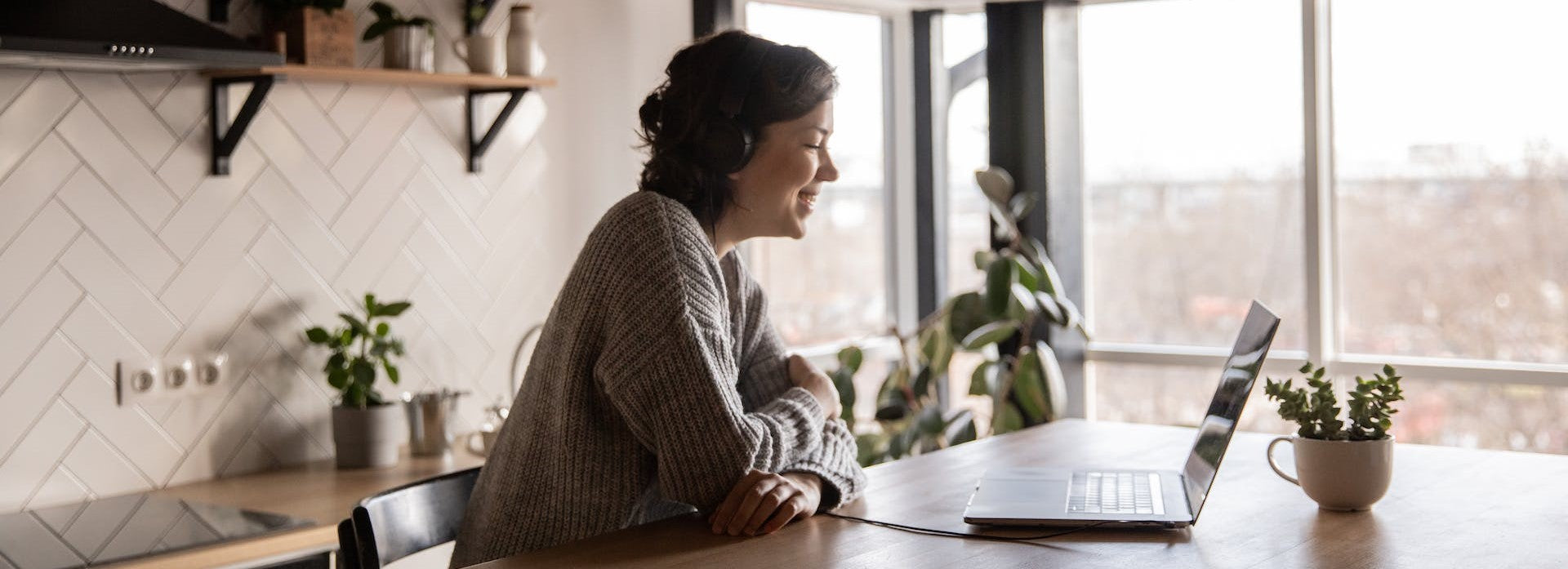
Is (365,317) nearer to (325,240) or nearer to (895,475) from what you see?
(325,240)

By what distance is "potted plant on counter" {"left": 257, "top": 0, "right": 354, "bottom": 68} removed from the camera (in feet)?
8.29

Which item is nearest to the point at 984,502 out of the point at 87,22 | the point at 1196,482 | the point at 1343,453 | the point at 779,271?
the point at 1196,482

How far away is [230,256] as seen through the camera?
2586mm

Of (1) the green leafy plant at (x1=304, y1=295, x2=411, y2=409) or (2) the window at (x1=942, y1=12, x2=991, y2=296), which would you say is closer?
(1) the green leafy plant at (x1=304, y1=295, x2=411, y2=409)

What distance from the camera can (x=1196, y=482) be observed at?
1621 millimetres

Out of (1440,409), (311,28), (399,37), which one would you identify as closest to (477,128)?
(399,37)

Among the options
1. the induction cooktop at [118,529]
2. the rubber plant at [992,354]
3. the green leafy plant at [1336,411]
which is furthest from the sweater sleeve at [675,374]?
the rubber plant at [992,354]

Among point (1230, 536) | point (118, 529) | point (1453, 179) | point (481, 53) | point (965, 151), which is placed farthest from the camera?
point (965, 151)

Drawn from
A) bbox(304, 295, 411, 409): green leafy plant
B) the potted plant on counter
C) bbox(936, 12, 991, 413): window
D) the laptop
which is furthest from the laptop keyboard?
bbox(936, 12, 991, 413): window

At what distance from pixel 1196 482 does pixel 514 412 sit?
805 millimetres

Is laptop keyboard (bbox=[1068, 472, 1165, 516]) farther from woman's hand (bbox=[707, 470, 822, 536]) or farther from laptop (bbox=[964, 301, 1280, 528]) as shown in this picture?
woman's hand (bbox=[707, 470, 822, 536])

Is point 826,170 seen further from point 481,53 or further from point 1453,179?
point 1453,179

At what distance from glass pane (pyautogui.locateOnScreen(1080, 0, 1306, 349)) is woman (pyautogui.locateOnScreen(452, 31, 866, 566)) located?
6.88 feet

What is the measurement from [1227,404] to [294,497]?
61.9 inches
